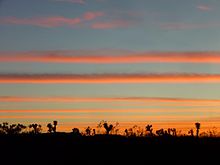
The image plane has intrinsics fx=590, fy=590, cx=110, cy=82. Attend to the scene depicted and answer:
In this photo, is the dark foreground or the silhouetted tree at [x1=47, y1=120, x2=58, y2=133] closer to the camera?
the dark foreground

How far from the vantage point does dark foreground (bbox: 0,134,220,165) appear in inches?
1028

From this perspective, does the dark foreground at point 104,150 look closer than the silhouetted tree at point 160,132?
Yes

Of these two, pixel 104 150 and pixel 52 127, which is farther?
pixel 52 127

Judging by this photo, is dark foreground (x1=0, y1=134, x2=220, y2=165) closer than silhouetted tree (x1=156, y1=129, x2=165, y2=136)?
Yes

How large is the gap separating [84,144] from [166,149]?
391cm

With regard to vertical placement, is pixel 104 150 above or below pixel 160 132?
below

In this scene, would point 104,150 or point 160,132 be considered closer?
point 104,150

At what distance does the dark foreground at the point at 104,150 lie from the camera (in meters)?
26.1

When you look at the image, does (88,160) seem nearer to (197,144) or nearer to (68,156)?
(68,156)

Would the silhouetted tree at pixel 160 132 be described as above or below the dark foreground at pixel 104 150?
above

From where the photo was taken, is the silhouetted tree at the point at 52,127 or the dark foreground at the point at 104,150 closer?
the dark foreground at the point at 104,150

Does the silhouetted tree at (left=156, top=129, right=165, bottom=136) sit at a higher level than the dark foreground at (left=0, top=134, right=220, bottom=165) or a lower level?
higher

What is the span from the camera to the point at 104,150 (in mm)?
27312

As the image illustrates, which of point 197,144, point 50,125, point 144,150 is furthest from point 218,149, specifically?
point 50,125
